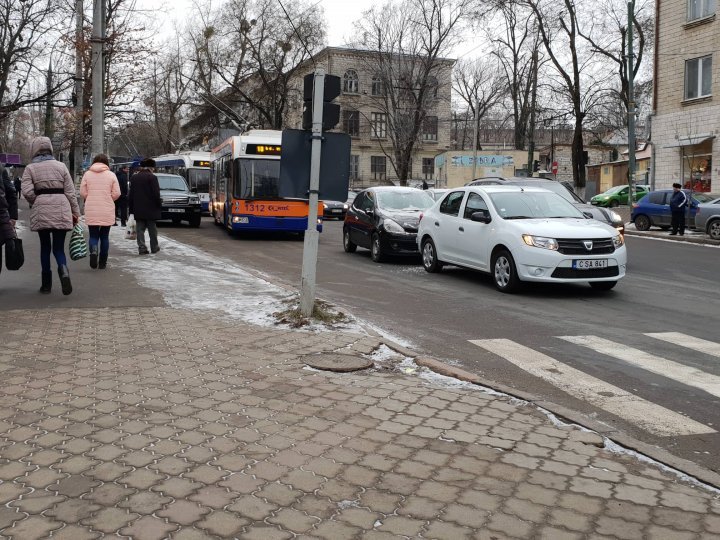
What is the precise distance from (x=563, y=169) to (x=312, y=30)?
38840mm

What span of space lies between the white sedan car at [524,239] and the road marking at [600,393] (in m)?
3.34

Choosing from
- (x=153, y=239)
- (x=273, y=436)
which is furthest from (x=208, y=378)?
(x=153, y=239)

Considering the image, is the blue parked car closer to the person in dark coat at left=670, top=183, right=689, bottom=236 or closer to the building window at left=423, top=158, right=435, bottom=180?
the person in dark coat at left=670, top=183, right=689, bottom=236

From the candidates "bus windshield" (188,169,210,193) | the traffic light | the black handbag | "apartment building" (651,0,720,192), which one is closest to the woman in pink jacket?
the black handbag

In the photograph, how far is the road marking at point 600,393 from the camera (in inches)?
191

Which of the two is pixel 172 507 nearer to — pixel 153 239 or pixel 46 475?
pixel 46 475

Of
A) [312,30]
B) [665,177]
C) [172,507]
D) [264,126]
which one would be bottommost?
[172,507]

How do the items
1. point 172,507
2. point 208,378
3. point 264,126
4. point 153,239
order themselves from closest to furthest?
point 172,507, point 208,378, point 153,239, point 264,126

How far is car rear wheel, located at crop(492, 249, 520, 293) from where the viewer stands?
10.6m

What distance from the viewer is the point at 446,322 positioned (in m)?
8.38

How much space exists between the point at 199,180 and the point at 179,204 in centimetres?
1022

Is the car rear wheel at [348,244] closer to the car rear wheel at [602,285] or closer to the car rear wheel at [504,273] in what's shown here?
the car rear wheel at [504,273]

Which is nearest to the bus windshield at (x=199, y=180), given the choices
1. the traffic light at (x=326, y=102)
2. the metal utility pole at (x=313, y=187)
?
the traffic light at (x=326, y=102)

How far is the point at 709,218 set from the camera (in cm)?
2175
